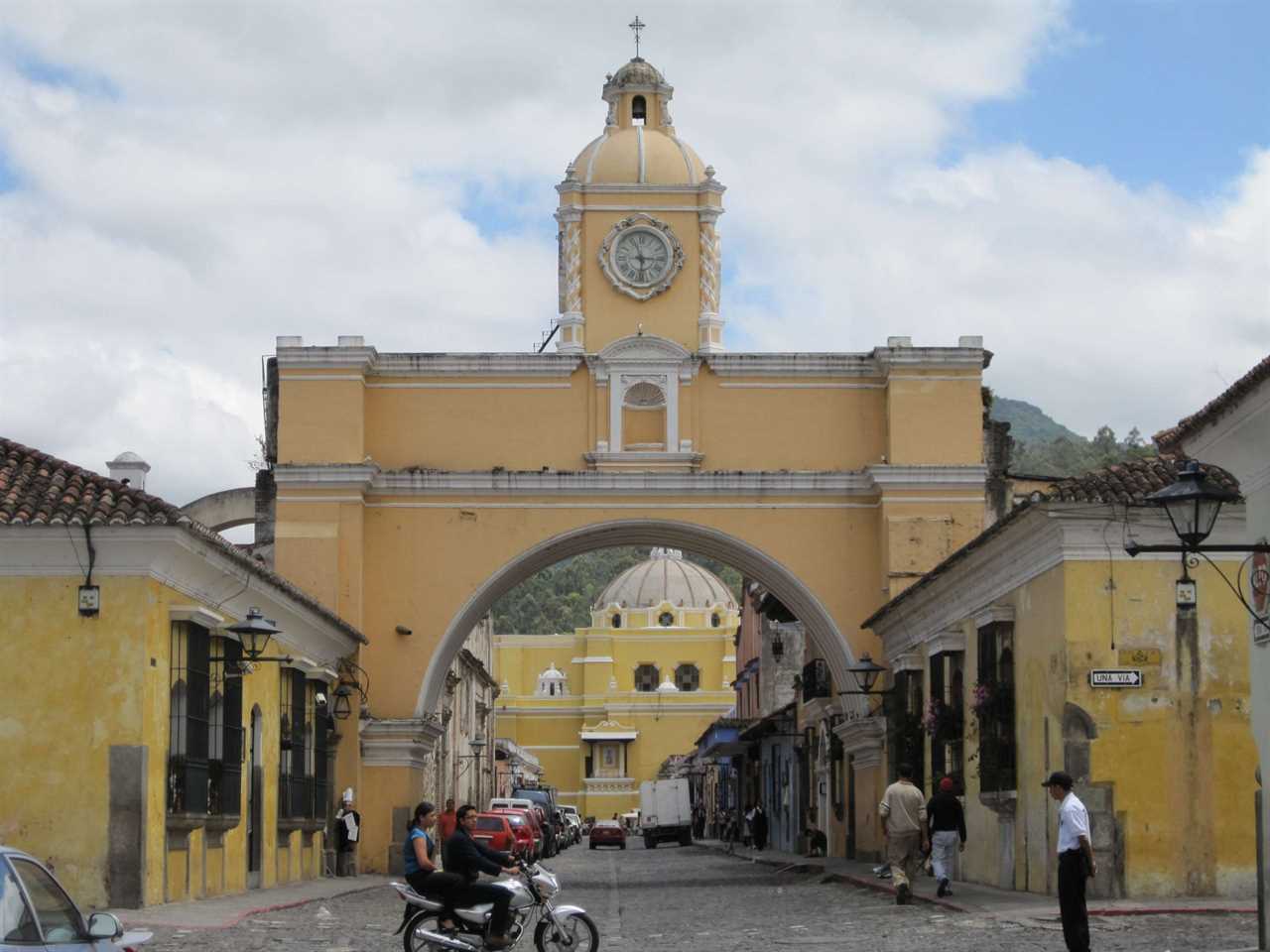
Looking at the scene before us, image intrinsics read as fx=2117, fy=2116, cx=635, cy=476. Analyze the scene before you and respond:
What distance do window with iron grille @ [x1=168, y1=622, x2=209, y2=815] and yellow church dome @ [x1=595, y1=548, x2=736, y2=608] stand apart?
252 feet

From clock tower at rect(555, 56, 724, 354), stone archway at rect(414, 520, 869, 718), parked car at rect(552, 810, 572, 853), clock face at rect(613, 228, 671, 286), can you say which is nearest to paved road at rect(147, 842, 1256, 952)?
stone archway at rect(414, 520, 869, 718)

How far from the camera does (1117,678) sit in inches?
762

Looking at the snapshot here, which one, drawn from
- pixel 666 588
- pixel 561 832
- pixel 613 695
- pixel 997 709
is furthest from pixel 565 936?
pixel 666 588

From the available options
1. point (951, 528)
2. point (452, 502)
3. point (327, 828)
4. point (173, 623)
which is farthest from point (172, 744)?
point (951, 528)

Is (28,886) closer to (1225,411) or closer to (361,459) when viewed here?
(1225,411)

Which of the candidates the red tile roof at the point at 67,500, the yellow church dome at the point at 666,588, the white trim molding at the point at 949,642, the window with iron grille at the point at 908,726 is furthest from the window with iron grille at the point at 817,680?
the yellow church dome at the point at 666,588

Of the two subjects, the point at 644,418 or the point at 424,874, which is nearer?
the point at 424,874

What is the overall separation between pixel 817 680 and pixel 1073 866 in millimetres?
25091

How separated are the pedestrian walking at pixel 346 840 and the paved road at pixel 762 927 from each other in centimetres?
369

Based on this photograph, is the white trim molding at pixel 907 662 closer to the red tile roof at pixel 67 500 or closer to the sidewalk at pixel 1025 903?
the sidewalk at pixel 1025 903

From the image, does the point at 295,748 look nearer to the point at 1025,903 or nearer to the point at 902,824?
the point at 902,824

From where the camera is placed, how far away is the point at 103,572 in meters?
19.2

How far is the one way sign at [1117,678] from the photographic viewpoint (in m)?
19.3

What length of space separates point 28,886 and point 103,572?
10.8 metres
